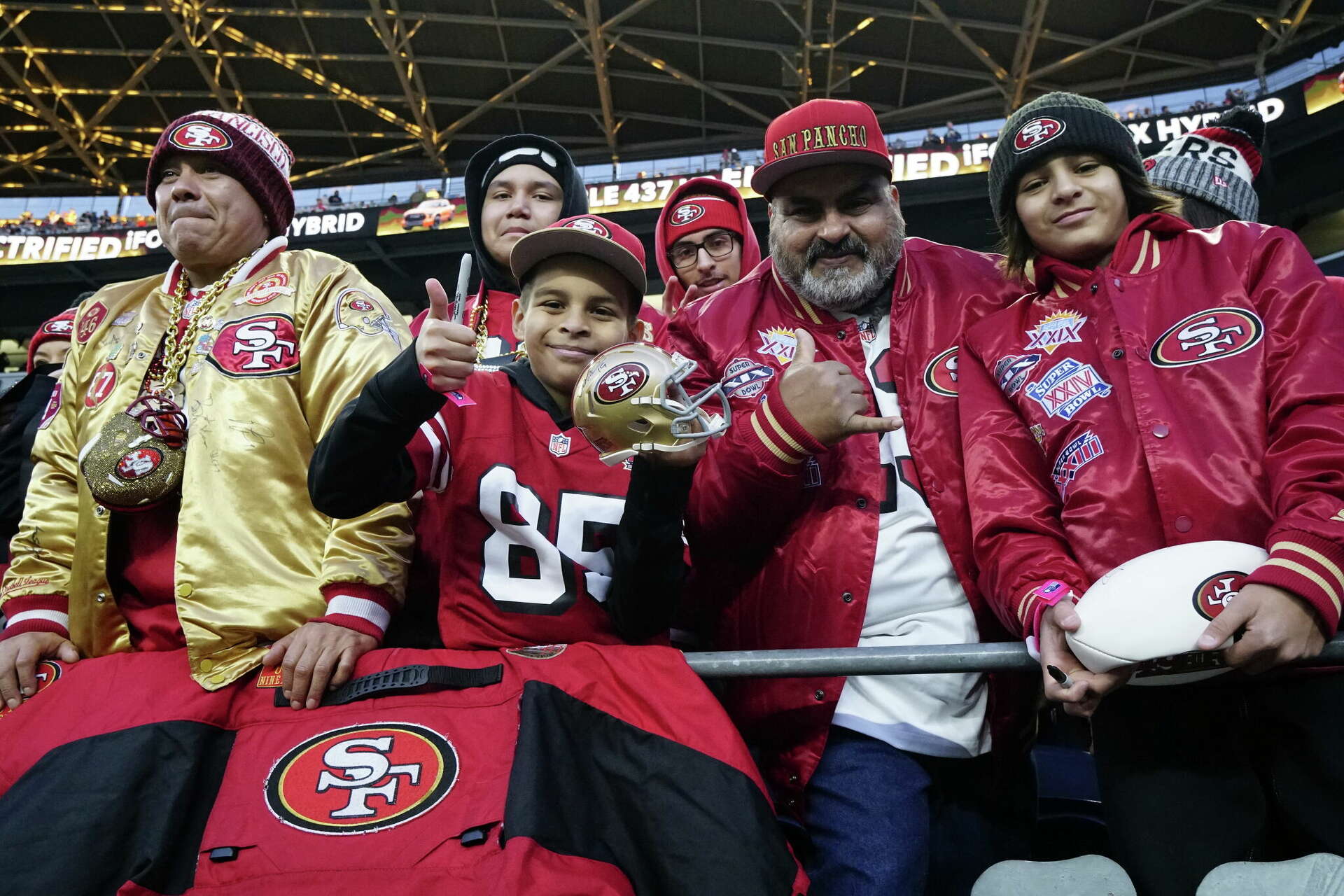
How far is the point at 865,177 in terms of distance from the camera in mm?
2102

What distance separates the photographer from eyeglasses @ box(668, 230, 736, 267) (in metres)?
3.61

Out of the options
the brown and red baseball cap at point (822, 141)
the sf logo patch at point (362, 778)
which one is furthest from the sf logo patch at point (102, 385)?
the brown and red baseball cap at point (822, 141)

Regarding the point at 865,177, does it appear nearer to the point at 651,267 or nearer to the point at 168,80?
the point at 651,267

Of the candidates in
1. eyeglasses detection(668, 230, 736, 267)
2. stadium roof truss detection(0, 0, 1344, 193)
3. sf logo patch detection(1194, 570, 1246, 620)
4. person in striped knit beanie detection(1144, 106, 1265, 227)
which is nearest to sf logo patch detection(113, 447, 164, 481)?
sf logo patch detection(1194, 570, 1246, 620)

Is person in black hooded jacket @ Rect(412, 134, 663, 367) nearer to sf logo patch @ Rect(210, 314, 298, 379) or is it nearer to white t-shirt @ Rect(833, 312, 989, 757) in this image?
sf logo patch @ Rect(210, 314, 298, 379)

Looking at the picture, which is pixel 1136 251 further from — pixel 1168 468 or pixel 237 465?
pixel 237 465

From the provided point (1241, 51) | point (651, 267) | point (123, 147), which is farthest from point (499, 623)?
point (123, 147)

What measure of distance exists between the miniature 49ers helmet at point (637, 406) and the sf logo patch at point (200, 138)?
134cm

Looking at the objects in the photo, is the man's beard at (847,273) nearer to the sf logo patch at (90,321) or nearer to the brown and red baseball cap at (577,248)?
the brown and red baseball cap at (577,248)

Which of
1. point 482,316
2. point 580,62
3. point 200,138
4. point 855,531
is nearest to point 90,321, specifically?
point 200,138

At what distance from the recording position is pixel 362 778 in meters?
1.35

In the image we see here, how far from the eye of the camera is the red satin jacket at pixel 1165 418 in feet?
4.76

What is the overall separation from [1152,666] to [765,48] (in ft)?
56.6

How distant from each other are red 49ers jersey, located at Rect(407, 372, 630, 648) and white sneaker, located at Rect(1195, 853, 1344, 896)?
101cm
